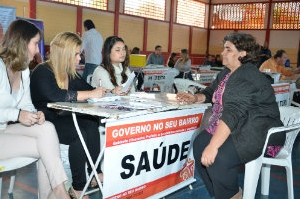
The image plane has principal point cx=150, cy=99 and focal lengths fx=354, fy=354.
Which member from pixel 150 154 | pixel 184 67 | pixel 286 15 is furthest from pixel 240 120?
pixel 286 15

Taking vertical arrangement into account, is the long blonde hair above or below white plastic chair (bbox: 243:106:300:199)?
above

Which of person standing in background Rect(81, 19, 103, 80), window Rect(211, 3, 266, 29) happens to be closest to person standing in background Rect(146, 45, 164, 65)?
person standing in background Rect(81, 19, 103, 80)

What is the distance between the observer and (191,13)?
17.4m

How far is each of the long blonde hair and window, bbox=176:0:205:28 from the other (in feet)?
Answer: 46.5

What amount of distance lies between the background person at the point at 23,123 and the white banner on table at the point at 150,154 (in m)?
0.36

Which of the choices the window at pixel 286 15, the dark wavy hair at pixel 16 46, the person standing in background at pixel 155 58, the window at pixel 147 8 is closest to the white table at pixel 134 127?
the dark wavy hair at pixel 16 46

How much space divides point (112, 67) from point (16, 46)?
1223mm

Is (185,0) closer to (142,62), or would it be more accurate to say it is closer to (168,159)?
(142,62)

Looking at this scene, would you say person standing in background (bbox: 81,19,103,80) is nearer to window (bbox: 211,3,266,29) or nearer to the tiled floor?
the tiled floor

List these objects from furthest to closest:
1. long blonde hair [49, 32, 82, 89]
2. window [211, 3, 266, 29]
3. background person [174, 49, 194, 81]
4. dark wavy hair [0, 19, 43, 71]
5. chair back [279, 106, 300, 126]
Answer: window [211, 3, 266, 29] → background person [174, 49, 194, 81] → chair back [279, 106, 300, 126] → long blonde hair [49, 32, 82, 89] → dark wavy hair [0, 19, 43, 71]

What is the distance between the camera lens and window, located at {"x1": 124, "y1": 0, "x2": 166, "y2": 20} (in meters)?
13.6

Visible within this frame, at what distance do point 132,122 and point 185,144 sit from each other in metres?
0.78

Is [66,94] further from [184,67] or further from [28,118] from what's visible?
[184,67]

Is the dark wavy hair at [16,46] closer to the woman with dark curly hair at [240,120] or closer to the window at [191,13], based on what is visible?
the woman with dark curly hair at [240,120]
